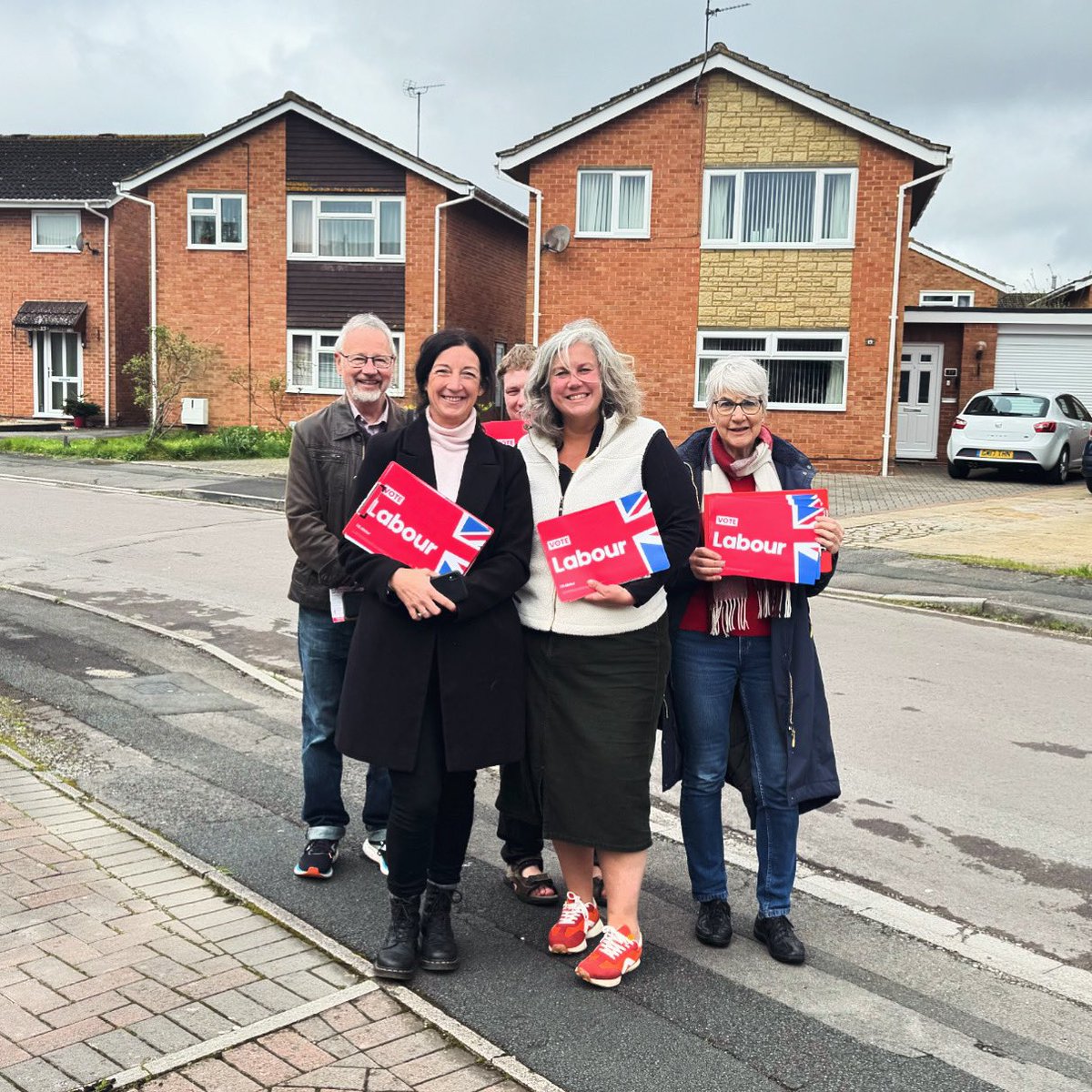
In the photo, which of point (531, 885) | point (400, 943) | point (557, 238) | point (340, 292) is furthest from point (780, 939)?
point (340, 292)

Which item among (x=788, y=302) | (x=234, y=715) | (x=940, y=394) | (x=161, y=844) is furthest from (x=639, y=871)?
(x=940, y=394)

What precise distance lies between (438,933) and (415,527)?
4.20 ft

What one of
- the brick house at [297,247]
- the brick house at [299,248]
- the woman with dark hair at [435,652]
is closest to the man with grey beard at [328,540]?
the woman with dark hair at [435,652]

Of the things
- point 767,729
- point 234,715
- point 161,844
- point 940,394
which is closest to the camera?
point 767,729

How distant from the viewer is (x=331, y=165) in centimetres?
2806

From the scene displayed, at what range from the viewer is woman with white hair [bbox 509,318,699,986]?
3.84 m

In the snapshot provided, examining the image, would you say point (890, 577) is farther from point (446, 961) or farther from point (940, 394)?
point (940, 394)

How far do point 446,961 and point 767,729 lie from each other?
128cm

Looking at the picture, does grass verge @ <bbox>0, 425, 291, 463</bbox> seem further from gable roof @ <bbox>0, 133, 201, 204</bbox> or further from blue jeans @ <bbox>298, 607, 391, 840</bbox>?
blue jeans @ <bbox>298, 607, 391, 840</bbox>

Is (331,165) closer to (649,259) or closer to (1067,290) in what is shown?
(649,259)

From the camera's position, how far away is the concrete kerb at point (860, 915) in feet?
12.9

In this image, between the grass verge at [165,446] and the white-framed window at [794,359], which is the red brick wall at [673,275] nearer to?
the white-framed window at [794,359]

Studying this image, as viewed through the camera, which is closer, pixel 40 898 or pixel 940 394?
pixel 40 898

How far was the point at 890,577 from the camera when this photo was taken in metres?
12.0
